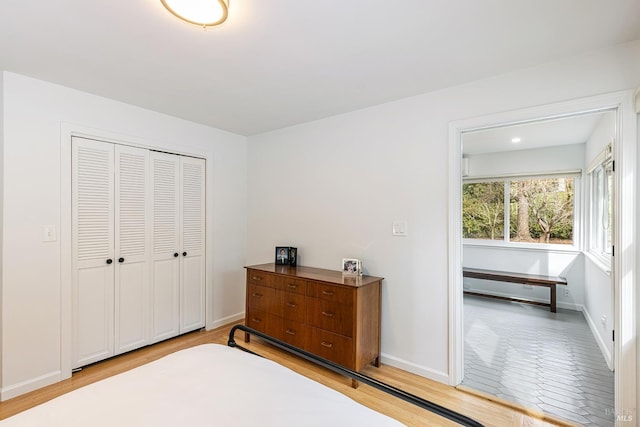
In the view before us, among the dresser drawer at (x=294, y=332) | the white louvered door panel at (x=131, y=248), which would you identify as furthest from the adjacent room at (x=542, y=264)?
the white louvered door panel at (x=131, y=248)

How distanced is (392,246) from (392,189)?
533 mm

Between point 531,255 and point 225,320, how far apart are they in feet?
15.6

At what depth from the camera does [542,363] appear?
9.42ft

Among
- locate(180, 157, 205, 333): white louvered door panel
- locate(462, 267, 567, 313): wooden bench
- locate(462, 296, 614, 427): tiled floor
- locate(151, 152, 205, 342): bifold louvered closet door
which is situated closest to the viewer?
locate(462, 296, 614, 427): tiled floor

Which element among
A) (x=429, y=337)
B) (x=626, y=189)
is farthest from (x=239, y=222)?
(x=626, y=189)

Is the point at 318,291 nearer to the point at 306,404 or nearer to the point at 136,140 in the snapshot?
the point at 306,404

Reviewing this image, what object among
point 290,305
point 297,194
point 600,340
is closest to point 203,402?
point 290,305

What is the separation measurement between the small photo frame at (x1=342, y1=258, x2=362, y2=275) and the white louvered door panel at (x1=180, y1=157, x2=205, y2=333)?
5.80 feet

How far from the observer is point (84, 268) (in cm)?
271

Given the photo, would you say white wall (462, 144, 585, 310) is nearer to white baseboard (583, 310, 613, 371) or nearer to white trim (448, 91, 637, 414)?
white baseboard (583, 310, 613, 371)

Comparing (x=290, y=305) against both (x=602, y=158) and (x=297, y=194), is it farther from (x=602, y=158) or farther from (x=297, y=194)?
(x=602, y=158)

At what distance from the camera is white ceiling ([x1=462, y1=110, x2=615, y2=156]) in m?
3.49

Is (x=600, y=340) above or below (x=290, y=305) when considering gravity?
below

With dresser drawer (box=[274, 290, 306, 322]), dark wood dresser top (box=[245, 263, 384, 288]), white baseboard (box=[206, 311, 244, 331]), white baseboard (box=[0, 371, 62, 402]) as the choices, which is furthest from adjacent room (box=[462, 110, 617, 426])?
white baseboard (box=[0, 371, 62, 402])
